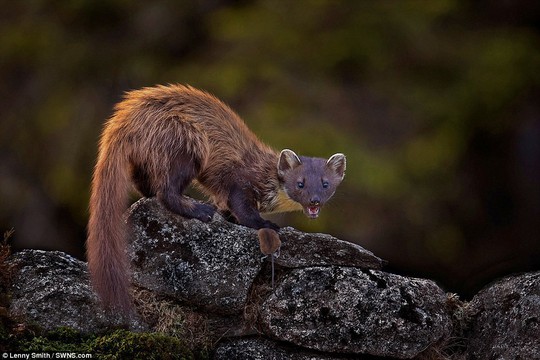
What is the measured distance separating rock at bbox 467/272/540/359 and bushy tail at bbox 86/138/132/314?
91.8 inches

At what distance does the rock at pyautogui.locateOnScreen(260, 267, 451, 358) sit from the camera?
7059 millimetres

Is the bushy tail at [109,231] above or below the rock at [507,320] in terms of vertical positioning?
above

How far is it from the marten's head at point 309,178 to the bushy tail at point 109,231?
1474mm

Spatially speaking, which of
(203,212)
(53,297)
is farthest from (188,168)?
(53,297)

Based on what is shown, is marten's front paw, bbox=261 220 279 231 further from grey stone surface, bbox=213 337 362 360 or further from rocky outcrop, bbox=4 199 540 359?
grey stone surface, bbox=213 337 362 360

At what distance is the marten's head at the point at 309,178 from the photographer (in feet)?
29.2

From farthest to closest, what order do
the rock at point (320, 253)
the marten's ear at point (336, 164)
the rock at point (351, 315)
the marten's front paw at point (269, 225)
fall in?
the marten's ear at point (336, 164)
the marten's front paw at point (269, 225)
the rock at point (320, 253)
the rock at point (351, 315)

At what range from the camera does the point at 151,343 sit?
6.71 metres

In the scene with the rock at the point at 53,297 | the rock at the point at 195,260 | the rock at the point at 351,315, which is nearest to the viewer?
the rock at the point at 53,297

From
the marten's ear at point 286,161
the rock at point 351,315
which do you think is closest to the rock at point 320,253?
the rock at point 351,315

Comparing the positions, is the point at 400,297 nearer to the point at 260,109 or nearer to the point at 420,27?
the point at 260,109

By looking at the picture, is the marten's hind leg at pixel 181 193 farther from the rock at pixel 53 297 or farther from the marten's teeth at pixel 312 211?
the marten's teeth at pixel 312 211

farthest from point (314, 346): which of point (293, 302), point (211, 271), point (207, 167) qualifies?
point (207, 167)

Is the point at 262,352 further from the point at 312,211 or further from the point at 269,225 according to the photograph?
the point at 312,211
